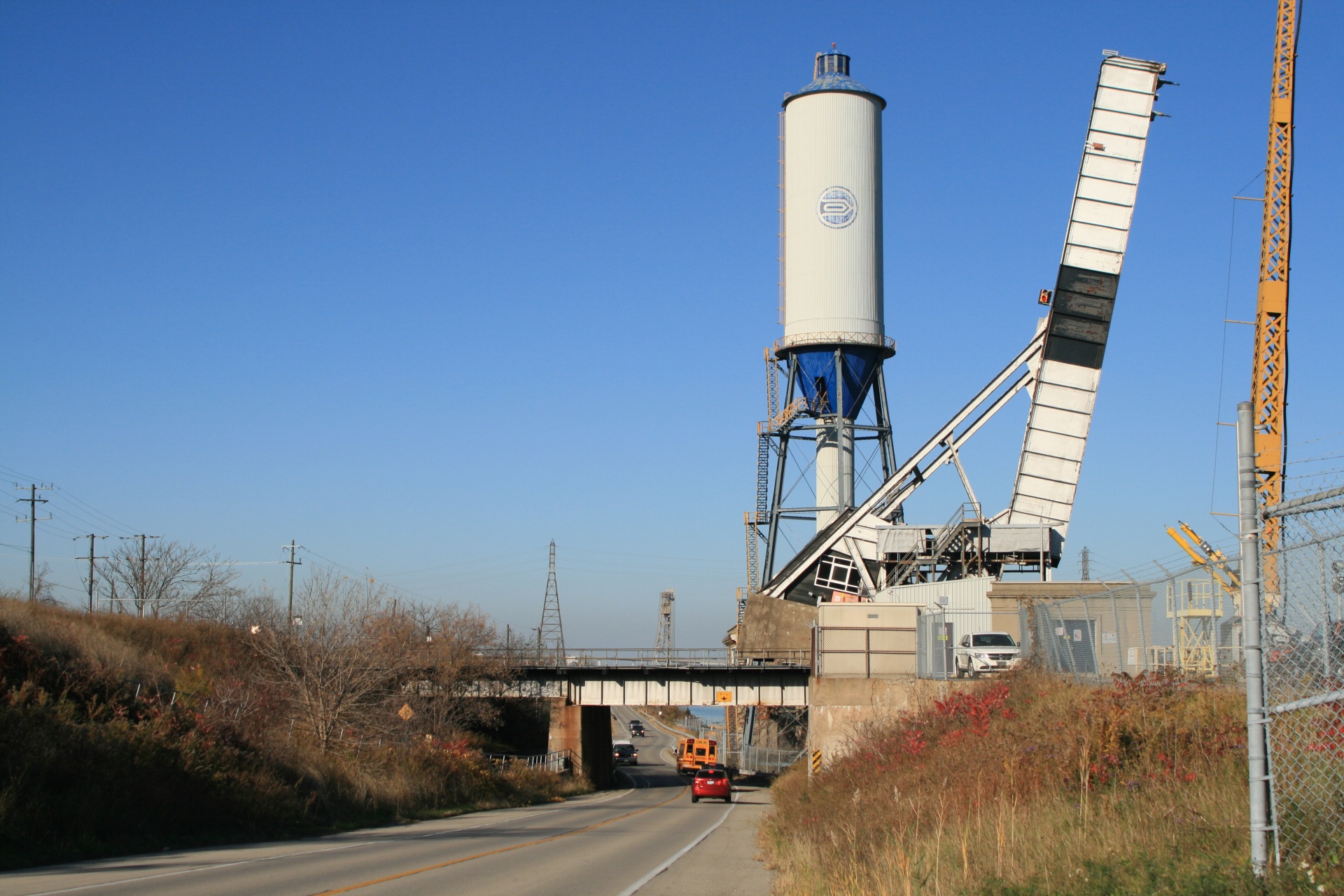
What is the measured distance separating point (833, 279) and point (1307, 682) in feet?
163

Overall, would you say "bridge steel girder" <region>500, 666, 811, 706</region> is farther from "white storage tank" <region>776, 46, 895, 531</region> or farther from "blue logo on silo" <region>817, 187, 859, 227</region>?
"blue logo on silo" <region>817, 187, 859, 227</region>

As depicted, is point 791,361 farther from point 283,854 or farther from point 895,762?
point 283,854

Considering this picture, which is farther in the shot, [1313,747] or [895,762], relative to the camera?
[895,762]

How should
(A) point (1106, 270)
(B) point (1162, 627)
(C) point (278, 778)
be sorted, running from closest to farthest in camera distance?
(B) point (1162, 627) < (C) point (278, 778) < (A) point (1106, 270)

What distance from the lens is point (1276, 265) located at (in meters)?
48.7

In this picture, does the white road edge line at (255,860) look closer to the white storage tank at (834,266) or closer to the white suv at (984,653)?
the white suv at (984,653)

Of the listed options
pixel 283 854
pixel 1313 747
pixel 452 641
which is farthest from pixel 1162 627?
pixel 452 641

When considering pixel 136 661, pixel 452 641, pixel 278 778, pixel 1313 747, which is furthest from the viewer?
pixel 452 641

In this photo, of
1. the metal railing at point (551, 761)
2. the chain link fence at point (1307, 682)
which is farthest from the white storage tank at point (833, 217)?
the chain link fence at point (1307, 682)

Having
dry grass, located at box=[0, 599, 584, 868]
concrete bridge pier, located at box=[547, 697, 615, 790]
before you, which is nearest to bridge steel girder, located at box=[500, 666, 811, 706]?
concrete bridge pier, located at box=[547, 697, 615, 790]

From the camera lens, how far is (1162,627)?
20.0 metres

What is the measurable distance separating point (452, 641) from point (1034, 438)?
99.5 feet

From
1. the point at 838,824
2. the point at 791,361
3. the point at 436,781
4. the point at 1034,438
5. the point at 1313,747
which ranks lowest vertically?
the point at 436,781

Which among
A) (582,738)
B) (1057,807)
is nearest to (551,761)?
(582,738)
